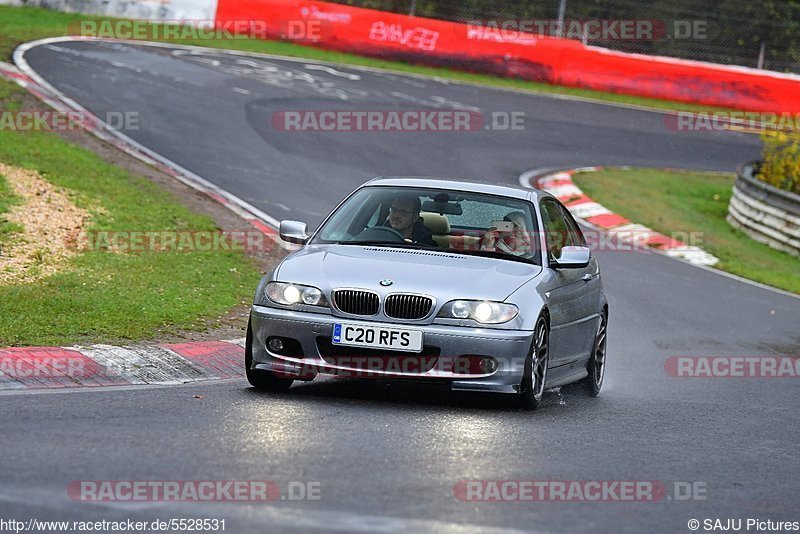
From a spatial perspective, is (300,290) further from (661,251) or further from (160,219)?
(661,251)

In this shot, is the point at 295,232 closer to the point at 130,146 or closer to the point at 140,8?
the point at 130,146

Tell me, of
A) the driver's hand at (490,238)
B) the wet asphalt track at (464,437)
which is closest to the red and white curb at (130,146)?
the wet asphalt track at (464,437)

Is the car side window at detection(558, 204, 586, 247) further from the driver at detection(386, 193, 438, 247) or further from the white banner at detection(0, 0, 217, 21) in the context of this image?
the white banner at detection(0, 0, 217, 21)

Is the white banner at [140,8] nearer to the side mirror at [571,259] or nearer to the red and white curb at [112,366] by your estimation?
the red and white curb at [112,366]

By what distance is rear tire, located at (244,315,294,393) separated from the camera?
332 inches

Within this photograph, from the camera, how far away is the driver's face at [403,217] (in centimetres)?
926

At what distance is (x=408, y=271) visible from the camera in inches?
328

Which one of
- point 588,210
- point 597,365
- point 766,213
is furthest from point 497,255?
point 766,213

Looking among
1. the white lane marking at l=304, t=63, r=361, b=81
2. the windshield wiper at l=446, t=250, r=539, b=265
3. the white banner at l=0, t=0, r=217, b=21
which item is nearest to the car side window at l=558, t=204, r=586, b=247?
the windshield wiper at l=446, t=250, r=539, b=265

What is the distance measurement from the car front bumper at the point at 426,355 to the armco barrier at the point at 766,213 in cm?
1336

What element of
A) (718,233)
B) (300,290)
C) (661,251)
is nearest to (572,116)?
(718,233)

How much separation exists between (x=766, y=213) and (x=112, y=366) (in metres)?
14.5

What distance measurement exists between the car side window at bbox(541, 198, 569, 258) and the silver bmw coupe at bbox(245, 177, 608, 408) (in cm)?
3

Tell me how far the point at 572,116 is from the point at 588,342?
19.0 meters
